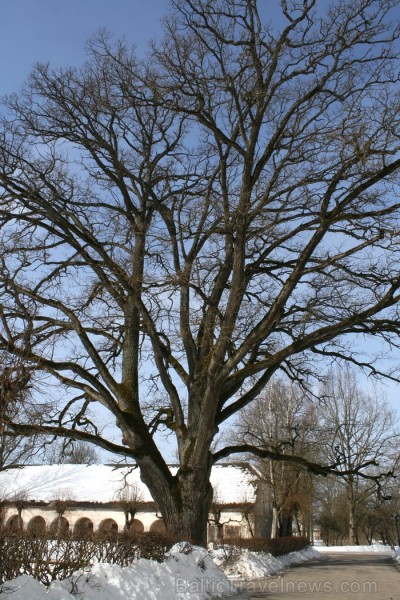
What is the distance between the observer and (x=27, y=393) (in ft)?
25.2

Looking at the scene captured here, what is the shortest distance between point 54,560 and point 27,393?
2125 millimetres

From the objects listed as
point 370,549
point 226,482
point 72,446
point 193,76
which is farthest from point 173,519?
point 370,549

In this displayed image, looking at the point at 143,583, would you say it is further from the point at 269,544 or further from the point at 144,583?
the point at 269,544

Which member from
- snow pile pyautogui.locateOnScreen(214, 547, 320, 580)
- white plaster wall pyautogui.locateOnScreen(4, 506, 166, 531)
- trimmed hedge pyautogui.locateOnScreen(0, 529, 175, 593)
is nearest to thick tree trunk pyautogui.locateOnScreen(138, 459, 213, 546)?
trimmed hedge pyautogui.locateOnScreen(0, 529, 175, 593)

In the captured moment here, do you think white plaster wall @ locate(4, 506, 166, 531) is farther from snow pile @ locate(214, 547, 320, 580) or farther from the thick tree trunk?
the thick tree trunk

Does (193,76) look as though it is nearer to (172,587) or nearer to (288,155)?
(288,155)

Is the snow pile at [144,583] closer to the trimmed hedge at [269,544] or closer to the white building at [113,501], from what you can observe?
the trimmed hedge at [269,544]

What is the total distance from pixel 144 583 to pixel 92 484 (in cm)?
3674

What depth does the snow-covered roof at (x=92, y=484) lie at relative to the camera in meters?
39.8

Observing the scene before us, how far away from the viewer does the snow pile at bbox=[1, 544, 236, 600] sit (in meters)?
6.40

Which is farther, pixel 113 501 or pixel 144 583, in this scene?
pixel 113 501

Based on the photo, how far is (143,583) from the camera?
8539 millimetres

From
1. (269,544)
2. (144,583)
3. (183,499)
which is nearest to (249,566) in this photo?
(269,544)

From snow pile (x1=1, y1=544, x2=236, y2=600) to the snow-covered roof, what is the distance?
2702 centimetres
